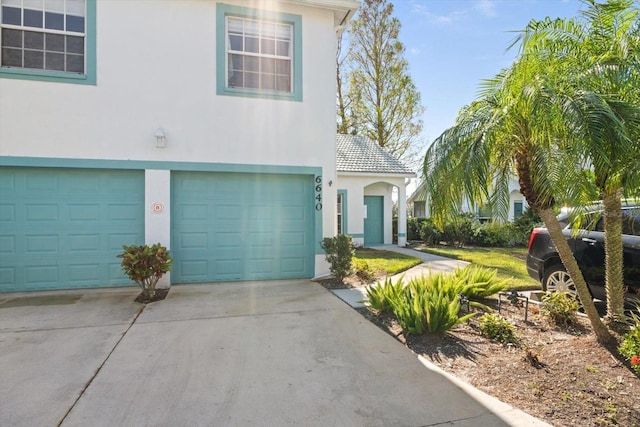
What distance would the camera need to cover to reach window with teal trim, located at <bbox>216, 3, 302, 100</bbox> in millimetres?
7402

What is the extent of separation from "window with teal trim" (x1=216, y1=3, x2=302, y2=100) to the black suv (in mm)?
5846

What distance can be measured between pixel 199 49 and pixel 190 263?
466cm

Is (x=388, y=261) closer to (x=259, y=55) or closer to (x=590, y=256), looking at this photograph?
(x=590, y=256)

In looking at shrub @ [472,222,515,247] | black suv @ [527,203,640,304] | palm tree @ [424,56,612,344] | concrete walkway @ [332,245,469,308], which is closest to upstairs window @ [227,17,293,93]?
concrete walkway @ [332,245,469,308]

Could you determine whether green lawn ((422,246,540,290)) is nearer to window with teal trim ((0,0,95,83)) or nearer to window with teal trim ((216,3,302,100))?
window with teal trim ((216,3,302,100))

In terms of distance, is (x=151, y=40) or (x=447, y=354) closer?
(x=447, y=354)

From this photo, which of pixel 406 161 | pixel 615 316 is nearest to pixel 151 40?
pixel 615 316

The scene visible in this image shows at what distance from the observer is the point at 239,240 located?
7.68 metres

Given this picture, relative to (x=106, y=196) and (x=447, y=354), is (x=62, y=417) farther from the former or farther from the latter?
(x=106, y=196)

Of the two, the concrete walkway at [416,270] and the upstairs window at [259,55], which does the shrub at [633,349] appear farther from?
the upstairs window at [259,55]

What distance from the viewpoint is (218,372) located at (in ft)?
11.6

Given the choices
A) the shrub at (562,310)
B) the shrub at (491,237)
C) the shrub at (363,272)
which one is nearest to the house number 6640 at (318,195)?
the shrub at (363,272)

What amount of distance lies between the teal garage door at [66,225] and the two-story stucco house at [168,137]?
0.02 m

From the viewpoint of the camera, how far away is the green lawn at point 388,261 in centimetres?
909
